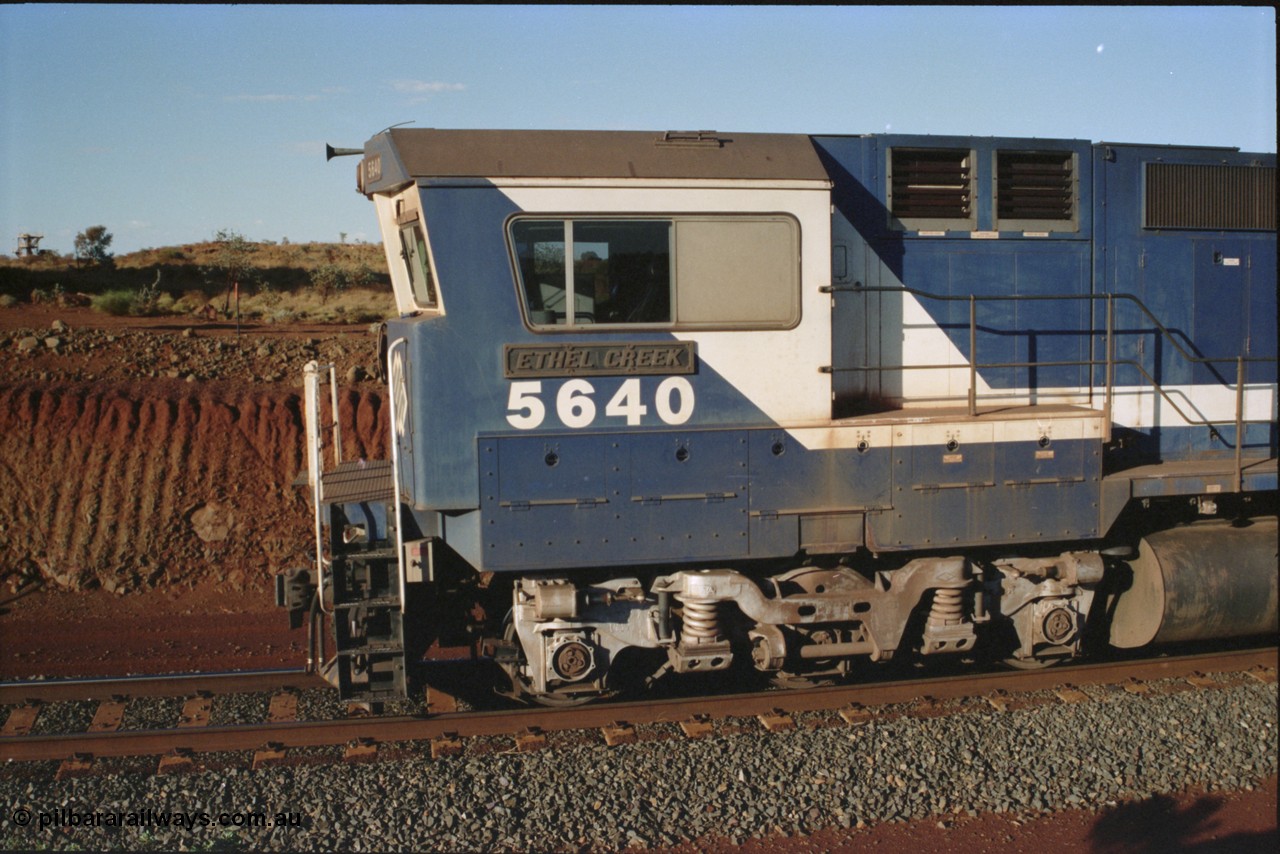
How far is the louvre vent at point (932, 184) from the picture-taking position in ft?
27.7

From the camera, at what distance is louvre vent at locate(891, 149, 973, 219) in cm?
844

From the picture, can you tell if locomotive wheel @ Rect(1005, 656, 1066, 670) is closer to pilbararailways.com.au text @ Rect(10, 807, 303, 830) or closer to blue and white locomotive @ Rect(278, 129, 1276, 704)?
blue and white locomotive @ Rect(278, 129, 1276, 704)

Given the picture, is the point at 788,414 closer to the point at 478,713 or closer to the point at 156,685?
the point at 478,713

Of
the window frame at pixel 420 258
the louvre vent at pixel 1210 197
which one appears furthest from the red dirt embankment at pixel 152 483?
the louvre vent at pixel 1210 197

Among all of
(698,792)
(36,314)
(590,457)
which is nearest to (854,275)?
(590,457)

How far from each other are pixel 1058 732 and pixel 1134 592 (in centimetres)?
177

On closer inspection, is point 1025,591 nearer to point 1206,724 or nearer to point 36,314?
point 1206,724

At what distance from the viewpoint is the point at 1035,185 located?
882cm

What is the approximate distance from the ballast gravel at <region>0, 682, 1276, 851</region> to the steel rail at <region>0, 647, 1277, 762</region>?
405 millimetres

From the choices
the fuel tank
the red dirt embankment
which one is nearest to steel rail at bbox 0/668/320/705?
the red dirt embankment

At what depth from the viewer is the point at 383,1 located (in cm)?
518

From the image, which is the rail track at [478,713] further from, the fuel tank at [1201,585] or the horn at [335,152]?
the horn at [335,152]

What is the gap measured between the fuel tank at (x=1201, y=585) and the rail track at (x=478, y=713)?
0.45 m

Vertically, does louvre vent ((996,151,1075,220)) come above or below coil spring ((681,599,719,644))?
above
